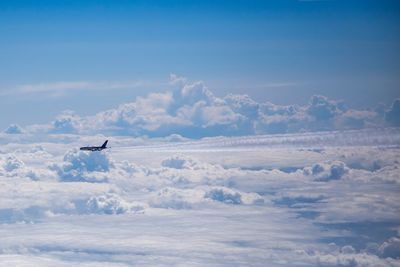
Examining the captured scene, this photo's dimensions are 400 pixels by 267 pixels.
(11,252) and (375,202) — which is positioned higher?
(375,202)

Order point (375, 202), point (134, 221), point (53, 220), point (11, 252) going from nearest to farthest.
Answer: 1. point (375, 202)
2. point (11, 252)
3. point (134, 221)
4. point (53, 220)

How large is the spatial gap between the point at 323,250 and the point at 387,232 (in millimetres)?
16314

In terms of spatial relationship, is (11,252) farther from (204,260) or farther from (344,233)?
(344,233)

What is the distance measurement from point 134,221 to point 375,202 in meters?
80.6

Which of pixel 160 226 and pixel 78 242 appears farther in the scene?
pixel 160 226

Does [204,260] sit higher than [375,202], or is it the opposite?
[375,202]

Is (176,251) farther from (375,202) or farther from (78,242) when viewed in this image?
(375,202)

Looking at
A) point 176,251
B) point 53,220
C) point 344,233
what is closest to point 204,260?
point 176,251

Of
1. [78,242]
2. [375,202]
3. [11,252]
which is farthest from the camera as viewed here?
[78,242]

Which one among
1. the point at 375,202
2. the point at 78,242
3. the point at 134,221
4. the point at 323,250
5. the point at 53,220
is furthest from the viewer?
the point at 53,220

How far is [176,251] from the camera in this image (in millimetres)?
136375

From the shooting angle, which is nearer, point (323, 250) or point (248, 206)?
point (323, 250)

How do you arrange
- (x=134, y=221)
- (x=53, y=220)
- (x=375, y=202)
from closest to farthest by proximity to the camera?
(x=375, y=202), (x=134, y=221), (x=53, y=220)

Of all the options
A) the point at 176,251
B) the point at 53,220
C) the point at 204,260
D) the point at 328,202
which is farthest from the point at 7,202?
the point at 328,202
